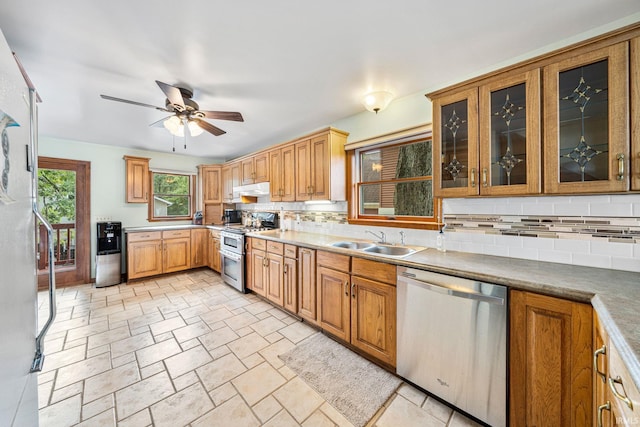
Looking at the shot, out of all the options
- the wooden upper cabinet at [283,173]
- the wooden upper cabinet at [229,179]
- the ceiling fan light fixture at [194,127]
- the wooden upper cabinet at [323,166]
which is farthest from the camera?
the wooden upper cabinet at [229,179]

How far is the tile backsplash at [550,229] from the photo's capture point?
5.07ft

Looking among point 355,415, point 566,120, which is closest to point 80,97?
point 355,415

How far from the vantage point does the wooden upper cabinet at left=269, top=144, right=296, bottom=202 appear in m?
3.41

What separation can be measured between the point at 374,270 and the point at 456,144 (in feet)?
3.99

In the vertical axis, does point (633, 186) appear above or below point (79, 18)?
below

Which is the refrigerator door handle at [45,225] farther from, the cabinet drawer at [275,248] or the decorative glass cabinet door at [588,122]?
the decorative glass cabinet door at [588,122]

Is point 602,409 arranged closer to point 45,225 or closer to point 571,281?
point 571,281

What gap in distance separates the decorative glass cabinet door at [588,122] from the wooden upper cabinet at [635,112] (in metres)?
0.02

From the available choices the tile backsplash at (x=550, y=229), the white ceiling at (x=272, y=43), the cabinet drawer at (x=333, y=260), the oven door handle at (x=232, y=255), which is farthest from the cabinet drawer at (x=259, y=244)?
the tile backsplash at (x=550, y=229)

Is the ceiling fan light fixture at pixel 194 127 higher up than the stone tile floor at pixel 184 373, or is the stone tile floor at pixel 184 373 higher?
the ceiling fan light fixture at pixel 194 127

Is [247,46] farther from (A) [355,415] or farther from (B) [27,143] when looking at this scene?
(A) [355,415]

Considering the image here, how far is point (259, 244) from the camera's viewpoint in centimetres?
335

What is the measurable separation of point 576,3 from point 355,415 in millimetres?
2873

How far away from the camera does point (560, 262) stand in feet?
5.69
